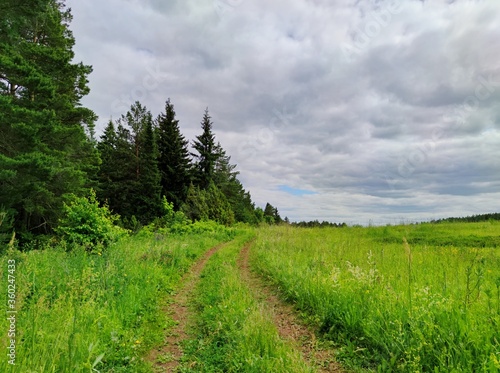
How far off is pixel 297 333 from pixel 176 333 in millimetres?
2370

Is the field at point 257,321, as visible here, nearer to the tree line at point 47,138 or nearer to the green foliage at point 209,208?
the tree line at point 47,138

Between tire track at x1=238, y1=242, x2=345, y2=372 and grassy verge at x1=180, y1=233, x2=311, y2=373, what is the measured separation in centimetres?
40

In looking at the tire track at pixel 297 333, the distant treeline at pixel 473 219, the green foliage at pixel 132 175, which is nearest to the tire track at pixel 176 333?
the tire track at pixel 297 333

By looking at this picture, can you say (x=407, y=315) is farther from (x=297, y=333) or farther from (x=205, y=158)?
(x=205, y=158)

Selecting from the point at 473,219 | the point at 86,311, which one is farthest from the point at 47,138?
the point at 473,219

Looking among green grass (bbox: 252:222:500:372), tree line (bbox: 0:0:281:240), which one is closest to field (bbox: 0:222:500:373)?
green grass (bbox: 252:222:500:372)

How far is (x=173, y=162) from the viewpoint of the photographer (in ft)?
141

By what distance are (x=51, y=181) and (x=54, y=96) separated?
20.9 ft

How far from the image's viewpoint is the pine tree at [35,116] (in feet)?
52.3

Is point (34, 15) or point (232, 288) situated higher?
point (34, 15)

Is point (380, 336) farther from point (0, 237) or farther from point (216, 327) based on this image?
point (0, 237)

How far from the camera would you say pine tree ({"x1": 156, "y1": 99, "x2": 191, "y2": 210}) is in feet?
138

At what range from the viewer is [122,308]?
560cm

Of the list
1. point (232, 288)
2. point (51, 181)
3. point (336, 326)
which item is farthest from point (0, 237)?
point (336, 326)
